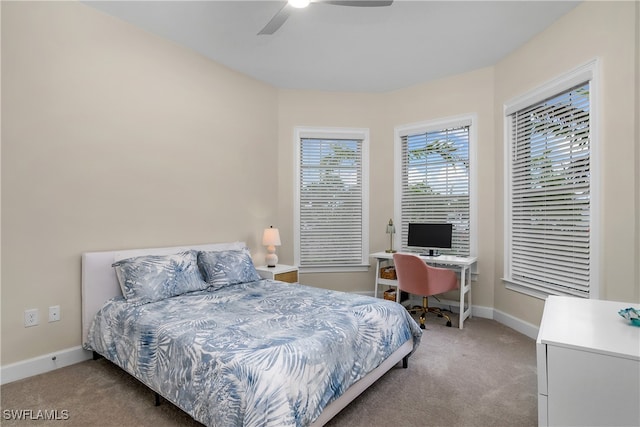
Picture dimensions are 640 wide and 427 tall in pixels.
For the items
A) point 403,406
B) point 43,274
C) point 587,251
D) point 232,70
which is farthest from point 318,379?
point 232,70

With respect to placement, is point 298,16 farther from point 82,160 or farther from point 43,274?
point 43,274

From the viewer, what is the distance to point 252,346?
1736 mm

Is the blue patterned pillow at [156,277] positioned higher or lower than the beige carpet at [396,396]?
higher

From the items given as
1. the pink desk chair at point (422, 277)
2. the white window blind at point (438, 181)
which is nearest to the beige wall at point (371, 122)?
the white window blind at point (438, 181)

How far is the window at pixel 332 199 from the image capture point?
4.71 metres

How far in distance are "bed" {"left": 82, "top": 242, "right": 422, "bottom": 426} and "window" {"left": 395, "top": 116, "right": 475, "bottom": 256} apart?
204cm

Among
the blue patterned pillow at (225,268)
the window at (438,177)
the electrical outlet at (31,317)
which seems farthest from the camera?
the window at (438,177)

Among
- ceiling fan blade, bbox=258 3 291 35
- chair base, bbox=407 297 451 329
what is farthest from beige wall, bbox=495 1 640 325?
ceiling fan blade, bbox=258 3 291 35

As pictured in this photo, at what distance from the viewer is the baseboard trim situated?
94.6 inches

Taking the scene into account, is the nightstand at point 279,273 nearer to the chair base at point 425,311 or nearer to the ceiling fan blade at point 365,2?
the chair base at point 425,311

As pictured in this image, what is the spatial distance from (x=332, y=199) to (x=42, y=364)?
347 centimetres

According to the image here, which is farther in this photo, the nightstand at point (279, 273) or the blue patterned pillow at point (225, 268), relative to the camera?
the nightstand at point (279, 273)
